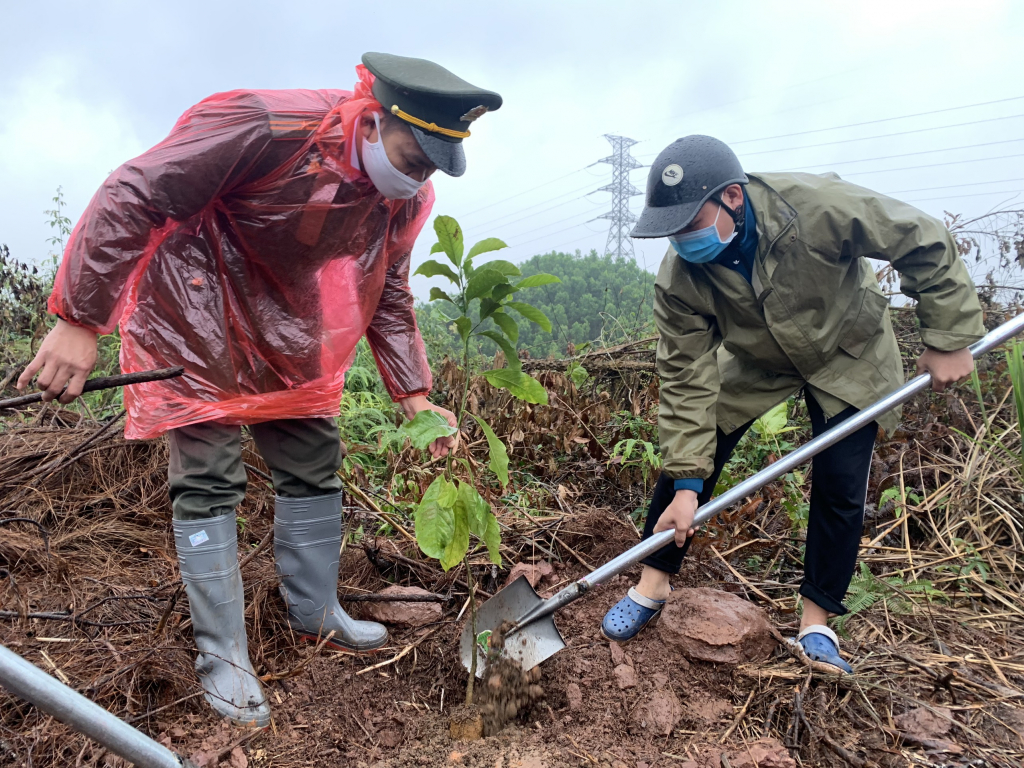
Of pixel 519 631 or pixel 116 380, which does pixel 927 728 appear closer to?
pixel 519 631

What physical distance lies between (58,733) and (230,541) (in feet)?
1.78

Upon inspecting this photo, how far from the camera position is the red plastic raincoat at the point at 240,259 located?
1573 millimetres

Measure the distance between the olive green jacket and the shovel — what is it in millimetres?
87

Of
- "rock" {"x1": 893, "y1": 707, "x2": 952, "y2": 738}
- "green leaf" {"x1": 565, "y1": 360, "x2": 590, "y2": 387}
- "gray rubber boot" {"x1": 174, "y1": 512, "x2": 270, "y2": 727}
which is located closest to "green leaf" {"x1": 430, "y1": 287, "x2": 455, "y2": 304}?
"gray rubber boot" {"x1": 174, "y1": 512, "x2": 270, "y2": 727}

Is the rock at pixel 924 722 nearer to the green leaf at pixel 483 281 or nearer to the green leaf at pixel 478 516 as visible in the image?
the green leaf at pixel 478 516

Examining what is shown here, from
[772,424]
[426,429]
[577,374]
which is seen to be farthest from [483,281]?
[577,374]

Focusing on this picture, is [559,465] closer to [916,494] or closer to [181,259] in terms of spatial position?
[916,494]

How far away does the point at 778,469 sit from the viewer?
2.05 metres

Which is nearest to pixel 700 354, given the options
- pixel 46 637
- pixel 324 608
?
pixel 324 608

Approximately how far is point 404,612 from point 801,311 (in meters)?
1.59

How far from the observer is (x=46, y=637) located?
1933 millimetres

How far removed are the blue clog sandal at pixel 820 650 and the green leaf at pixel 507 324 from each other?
1.16 meters

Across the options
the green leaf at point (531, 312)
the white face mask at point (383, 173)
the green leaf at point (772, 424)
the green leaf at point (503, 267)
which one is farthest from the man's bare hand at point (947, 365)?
the white face mask at point (383, 173)

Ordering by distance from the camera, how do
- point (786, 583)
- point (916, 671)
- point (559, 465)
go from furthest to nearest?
point (559, 465) < point (786, 583) < point (916, 671)
